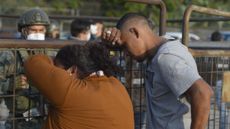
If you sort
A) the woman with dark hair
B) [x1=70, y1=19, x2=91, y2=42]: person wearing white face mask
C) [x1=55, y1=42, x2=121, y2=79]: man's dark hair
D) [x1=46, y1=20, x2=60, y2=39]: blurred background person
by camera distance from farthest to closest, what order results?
1. [x1=46, y1=20, x2=60, y2=39]: blurred background person
2. [x1=70, y1=19, x2=91, y2=42]: person wearing white face mask
3. [x1=55, y1=42, x2=121, y2=79]: man's dark hair
4. the woman with dark hair

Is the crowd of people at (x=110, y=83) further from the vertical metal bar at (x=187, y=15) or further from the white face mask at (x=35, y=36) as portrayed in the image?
the white face mask at (x=35, y=36)

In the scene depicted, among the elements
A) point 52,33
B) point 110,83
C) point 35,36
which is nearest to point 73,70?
point 110,83

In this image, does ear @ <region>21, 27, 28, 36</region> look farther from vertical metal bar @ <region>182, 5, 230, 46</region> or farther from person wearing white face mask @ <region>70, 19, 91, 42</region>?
person wearing white face mask @ <region>70, 19, 91, 42</region>

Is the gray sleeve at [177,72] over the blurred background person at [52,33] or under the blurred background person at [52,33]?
over

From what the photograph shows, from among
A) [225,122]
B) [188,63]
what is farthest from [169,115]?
[225,122]

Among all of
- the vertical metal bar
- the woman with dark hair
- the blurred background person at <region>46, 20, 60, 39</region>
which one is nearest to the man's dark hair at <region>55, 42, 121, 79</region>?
the woman with dark hair

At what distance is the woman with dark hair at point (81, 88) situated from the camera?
2908mm

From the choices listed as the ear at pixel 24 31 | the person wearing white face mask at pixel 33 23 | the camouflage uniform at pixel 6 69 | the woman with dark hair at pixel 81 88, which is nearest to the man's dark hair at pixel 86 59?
the woman with dark hair at pixel 81 88

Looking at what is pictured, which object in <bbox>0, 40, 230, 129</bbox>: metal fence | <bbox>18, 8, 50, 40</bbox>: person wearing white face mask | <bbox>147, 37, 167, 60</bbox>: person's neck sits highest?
<bbox>18, 8, 50, 40</bbox>: person wearing white face mask

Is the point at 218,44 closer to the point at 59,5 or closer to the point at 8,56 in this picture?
the point at 8,56

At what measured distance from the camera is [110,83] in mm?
3074

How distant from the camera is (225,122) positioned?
14.9ft

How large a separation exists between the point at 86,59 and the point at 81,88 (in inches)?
6.9

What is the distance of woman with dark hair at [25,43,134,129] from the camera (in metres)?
2.91
